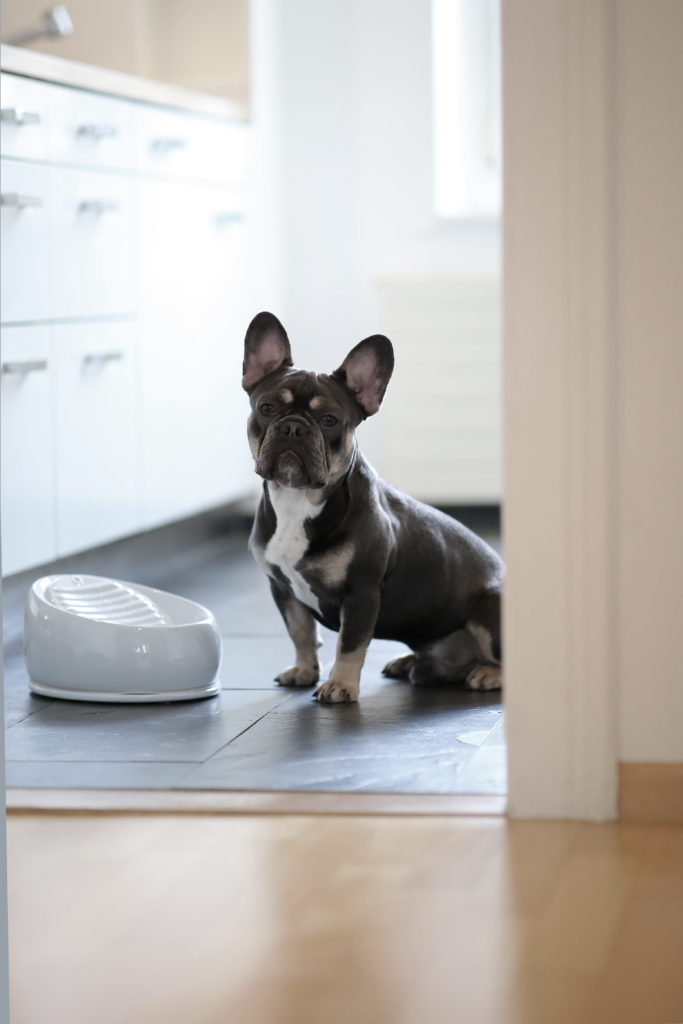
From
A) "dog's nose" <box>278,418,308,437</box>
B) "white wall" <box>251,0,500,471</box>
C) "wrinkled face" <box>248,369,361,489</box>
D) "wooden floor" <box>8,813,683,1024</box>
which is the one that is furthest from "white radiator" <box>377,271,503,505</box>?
"wooden floor" <box>8,813,683,1024</box>

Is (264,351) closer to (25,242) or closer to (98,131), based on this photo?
(25,242)

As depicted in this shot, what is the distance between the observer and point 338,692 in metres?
2.45

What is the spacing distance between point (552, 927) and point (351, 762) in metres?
0.64

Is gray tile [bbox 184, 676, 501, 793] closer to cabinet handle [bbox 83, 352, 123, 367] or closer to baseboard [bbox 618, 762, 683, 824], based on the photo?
baseboard [bbox 618, 762, 683, 824]

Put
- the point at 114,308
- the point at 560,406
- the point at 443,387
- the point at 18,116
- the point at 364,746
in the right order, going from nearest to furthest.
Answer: the point at 560,406, the point at 364,746, the point at 18,116, the point at 114,308, the point at 443,387

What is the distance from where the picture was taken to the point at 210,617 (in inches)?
102

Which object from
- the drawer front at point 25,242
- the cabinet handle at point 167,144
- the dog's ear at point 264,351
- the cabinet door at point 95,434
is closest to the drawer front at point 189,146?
the cabinet handle at point 167,144

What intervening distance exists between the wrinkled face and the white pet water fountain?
0.34 m

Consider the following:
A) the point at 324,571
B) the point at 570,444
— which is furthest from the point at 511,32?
the point at 324,571

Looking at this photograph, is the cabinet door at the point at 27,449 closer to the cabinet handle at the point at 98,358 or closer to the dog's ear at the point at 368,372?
the cabinet handle at the point at 98,358

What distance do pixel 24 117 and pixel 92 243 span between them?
427 millimetres

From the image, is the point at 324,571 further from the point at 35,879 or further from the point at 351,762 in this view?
the point at 35,879

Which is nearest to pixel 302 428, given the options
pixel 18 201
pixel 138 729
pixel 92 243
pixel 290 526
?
pixel 290 526

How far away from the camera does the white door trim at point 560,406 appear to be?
1760 mm
